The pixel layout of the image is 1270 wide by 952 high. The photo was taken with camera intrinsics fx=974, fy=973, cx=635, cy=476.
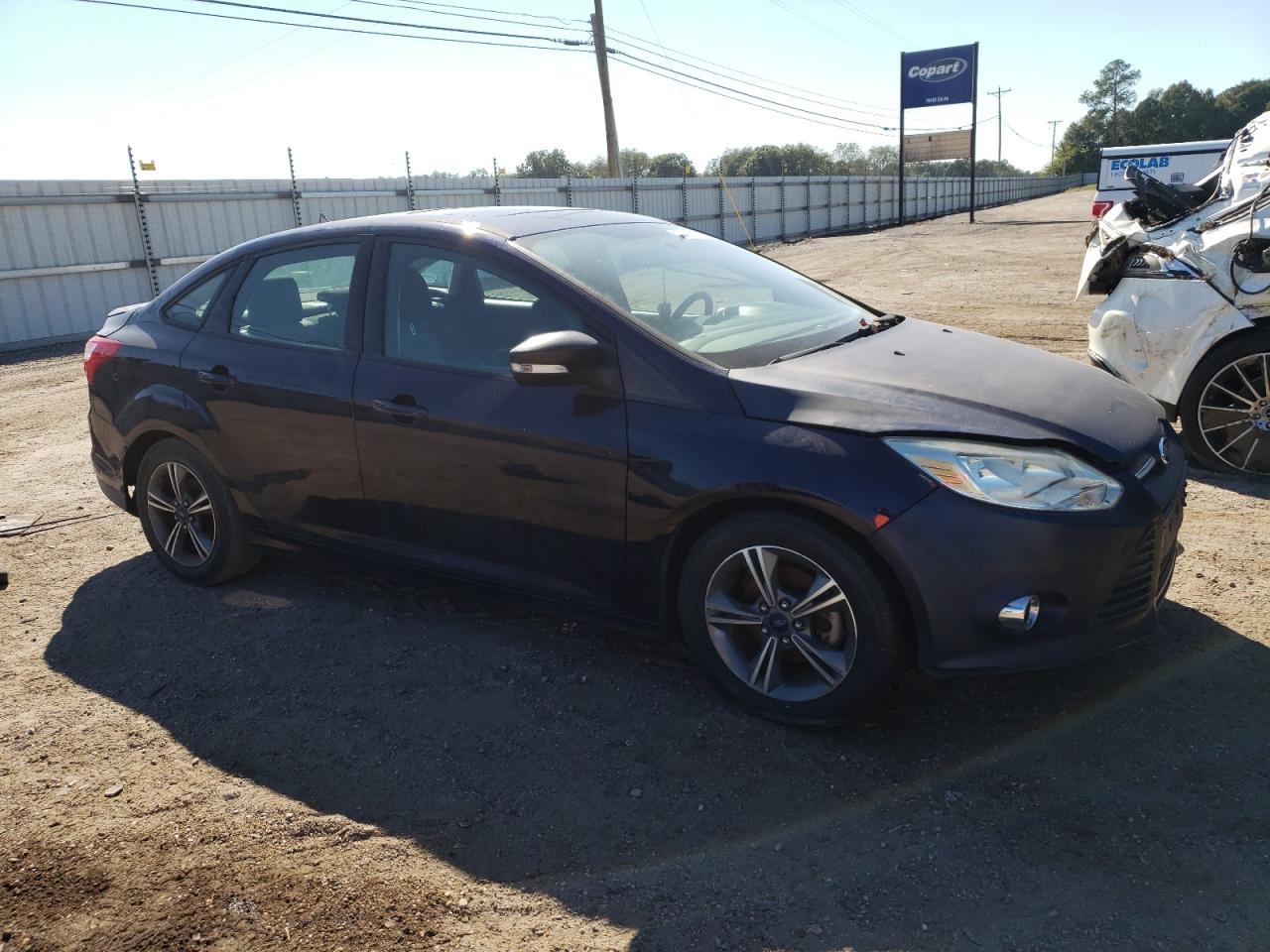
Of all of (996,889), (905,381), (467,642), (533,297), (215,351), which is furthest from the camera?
(215,351)

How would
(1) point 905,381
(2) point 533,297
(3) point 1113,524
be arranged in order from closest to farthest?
(3) point 1113,524, (1) point 905,381, (2) point 533,297

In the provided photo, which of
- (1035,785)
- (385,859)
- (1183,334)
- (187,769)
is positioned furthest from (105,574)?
(1183,334)

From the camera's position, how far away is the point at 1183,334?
555cm

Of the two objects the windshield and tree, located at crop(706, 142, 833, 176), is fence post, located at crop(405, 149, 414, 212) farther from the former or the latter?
tree, located at crop(706, 142, 833, 176)

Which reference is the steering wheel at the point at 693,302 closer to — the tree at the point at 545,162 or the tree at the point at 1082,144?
the tree at the point at 545,162

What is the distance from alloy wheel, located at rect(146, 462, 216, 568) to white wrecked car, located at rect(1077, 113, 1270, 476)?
5211 mm

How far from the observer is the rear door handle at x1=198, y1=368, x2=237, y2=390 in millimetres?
4332

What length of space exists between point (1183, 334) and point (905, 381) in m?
3.25

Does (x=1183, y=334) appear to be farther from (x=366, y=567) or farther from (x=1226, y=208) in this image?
(x=366, y=567)

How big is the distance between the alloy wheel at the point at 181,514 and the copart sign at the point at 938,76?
39000 millimetres

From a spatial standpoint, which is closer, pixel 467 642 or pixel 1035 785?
pixel 1035 785

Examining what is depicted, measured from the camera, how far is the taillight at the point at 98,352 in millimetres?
4828

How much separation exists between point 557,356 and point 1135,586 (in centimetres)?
199

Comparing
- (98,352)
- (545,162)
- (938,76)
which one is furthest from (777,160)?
(98,352)
